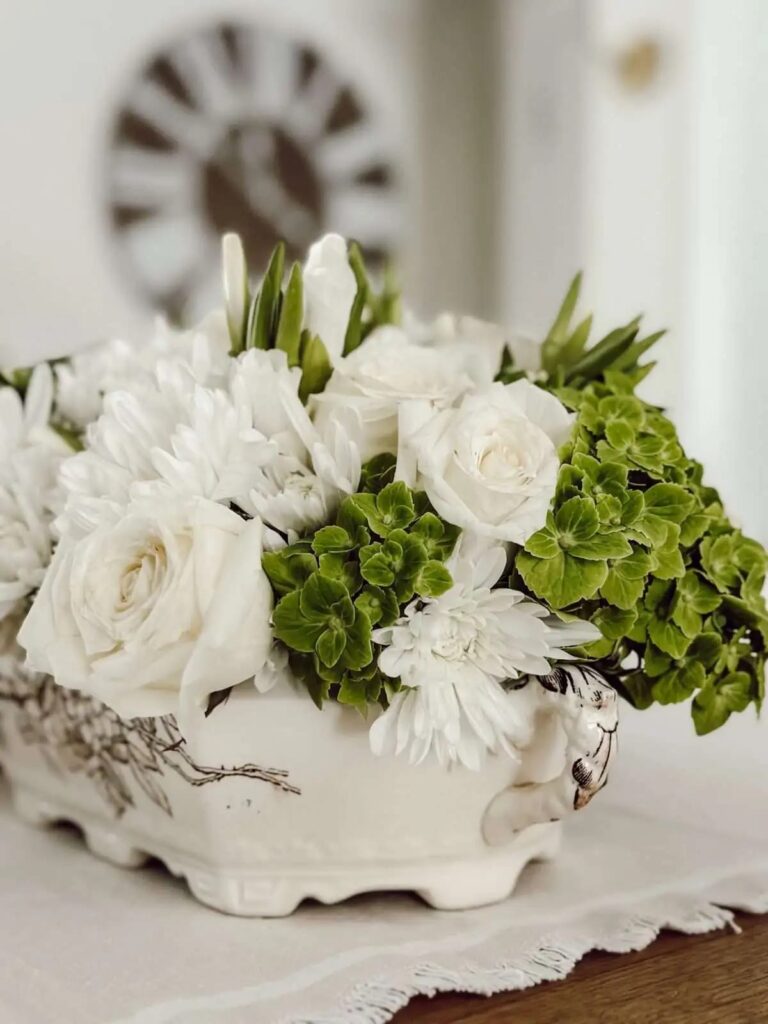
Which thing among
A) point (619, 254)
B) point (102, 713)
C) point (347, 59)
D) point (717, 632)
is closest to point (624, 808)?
point (717, 632)

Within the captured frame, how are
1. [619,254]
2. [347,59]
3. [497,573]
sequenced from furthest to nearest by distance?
[347,59]
[619,254]
[497,573]

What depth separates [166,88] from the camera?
2432mm

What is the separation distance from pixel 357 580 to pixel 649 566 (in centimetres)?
13

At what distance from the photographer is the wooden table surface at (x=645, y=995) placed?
17.6 inches

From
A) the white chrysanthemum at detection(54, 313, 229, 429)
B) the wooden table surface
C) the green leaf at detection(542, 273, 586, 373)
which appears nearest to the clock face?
the white chrysanthemum at detection(54, 313, 229, 429)

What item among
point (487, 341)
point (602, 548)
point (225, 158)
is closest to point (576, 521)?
point (602, 548)

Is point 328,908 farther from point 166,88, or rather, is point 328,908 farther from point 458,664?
point 166,88

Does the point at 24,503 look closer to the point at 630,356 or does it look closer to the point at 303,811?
the point at 303,811

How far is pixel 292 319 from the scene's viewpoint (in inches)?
22.7

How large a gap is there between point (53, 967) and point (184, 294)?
2111 mm

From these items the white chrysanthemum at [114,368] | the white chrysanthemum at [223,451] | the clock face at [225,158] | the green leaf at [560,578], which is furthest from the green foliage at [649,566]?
the clock face at [225,158]

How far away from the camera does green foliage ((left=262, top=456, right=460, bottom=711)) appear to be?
0.47 meters

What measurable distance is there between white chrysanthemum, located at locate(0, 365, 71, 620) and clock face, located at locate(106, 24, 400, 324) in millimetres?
1826

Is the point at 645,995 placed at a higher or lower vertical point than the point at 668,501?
lower
